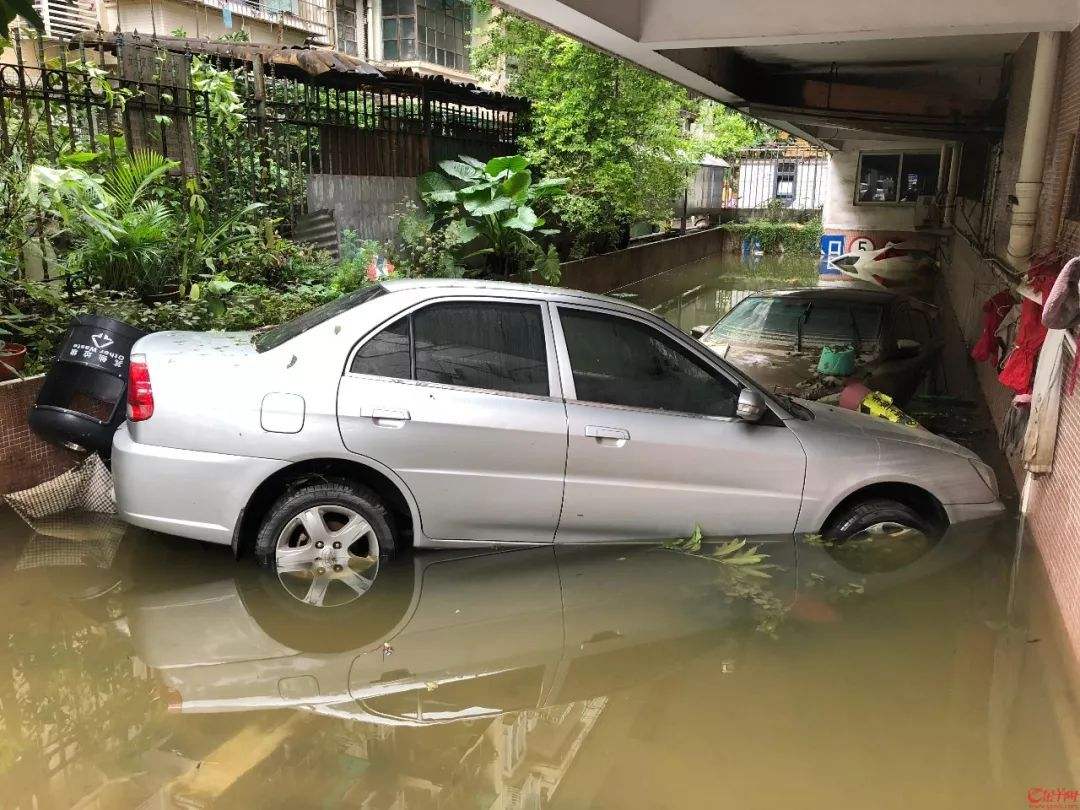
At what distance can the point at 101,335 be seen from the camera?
5.39 meters

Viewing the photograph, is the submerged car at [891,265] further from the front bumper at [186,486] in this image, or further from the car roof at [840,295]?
the front bumper at [186,486]

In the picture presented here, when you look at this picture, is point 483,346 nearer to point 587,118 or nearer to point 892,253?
point 587,118

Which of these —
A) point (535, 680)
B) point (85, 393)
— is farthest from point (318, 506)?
point (85, 393)

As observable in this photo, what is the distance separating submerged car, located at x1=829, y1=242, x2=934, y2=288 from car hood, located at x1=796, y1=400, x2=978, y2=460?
56.1 ft

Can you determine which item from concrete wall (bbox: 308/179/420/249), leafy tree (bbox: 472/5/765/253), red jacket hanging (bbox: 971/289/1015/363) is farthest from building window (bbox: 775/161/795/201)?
red jacket hanging (bbox: 971/289/1015/363)

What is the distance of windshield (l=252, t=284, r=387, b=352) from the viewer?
467 cm

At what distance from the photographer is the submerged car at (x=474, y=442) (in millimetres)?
4348

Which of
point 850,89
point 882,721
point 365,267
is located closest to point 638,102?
point 850,89

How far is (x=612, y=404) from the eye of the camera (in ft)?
15.4

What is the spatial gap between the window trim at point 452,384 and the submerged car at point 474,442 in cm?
1

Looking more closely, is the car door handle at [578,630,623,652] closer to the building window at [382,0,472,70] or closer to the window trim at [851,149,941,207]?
the window trim at [851,149,941,207]

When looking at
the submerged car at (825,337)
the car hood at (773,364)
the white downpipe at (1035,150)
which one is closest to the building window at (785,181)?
the submerged car at (825,337)

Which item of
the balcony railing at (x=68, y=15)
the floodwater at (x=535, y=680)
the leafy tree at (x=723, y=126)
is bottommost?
the floodwater at (x=535, y=680)

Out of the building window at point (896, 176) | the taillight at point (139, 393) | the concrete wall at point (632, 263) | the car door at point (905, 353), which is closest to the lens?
the taillight at point (139, 393)
